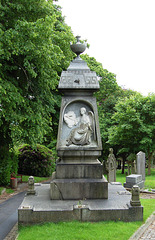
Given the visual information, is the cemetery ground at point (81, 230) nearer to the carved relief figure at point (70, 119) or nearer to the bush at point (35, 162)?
the carved relief figure at point (70, 119)

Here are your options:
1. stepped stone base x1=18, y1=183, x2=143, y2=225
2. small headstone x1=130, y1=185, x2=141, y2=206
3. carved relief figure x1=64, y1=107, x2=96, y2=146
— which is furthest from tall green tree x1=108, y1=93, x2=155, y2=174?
stepped stone base x1=18, y1=183, x2=143, y2=225

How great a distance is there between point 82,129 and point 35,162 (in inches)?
585

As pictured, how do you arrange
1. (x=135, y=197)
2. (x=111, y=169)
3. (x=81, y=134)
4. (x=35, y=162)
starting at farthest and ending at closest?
(x=35, y=162)
(x=111, y=169)
(x=81, y=134)
(x=135, y=197)

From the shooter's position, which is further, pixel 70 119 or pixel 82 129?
pixel 70 119

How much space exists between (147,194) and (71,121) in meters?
7.56

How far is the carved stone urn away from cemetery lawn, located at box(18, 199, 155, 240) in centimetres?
127

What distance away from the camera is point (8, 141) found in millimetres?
15523

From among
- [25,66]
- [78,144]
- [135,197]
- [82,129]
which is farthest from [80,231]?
[25,66]

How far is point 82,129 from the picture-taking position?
28.8 feet

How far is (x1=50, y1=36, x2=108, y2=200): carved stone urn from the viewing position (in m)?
8.14

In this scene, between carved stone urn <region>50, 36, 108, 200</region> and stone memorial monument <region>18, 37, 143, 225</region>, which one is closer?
stone memorial monument <region>18, 37, 143, 225</region>

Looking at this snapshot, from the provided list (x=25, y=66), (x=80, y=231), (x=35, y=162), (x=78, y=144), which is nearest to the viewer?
(x=80, y=231)

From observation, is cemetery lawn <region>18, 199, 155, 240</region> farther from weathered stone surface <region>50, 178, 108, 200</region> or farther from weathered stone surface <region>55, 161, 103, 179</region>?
weathered stone surface <region>55, 161, 103, 179</region>

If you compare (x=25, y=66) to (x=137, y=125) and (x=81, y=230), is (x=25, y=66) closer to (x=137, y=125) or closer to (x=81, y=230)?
(x=81, y=230)
